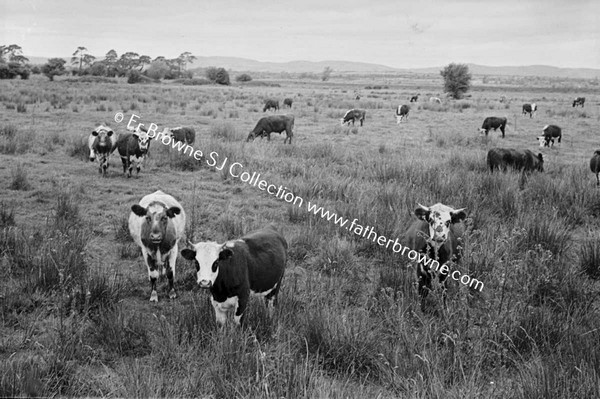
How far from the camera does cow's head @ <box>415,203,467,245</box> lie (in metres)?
5.44

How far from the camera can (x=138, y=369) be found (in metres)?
3.68

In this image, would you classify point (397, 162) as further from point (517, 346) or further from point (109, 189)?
point (517, 346)

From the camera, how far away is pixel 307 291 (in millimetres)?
5973

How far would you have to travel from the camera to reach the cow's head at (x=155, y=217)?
225 inches

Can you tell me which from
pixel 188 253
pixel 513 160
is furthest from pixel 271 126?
pixel 188 253

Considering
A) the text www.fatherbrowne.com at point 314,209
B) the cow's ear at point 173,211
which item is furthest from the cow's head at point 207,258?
the text www.fatherbrowne.com at point 314,209

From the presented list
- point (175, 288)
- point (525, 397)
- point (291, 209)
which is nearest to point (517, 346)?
point (525, 397)

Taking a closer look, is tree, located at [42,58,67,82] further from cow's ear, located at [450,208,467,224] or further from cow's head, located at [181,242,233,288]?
cow's ear, located at [450,208,467,224]

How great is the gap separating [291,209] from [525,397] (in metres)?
6.01

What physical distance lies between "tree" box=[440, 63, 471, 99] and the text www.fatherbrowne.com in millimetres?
43683

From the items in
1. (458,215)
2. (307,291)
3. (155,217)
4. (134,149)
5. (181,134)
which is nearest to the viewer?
(458,215)

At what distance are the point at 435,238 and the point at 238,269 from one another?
231 cm

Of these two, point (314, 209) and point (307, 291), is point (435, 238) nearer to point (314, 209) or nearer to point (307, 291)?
point (307, 291)

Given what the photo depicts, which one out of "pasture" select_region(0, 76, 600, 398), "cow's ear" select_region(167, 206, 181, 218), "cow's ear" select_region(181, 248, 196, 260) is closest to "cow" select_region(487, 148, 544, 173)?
"pasture" select_region(0, 76, 600, 398)
